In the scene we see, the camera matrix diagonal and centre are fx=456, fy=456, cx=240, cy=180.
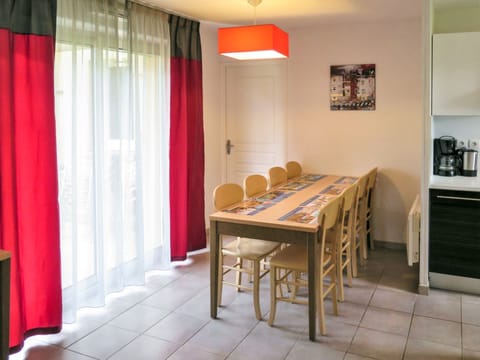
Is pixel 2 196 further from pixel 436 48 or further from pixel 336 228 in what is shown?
pixel 436 48

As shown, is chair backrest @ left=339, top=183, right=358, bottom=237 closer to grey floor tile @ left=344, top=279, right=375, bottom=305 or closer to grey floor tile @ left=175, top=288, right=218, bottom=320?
grey floor tile @ left=344, top=279, right=375, bottom=305

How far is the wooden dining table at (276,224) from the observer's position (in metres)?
2.98

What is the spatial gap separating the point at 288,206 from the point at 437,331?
1.35 metres

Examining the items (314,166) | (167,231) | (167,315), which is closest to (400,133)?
(314,166)

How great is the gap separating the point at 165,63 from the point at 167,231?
1.63 m

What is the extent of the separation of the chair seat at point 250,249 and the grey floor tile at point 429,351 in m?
1.15

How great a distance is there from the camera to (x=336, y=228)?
3.40 metres

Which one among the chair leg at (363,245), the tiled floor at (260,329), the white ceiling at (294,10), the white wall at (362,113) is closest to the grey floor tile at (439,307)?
the tiled floor at (260,329)

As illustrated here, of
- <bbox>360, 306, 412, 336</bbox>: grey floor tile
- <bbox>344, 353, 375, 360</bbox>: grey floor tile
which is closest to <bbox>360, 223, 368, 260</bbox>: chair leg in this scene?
<bbox>360, 306, 412, 336</bbox>: grey floor tile

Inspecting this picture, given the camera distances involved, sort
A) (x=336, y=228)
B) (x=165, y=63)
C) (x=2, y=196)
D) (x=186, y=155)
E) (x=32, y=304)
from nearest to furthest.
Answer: (x=2, y=196) < (x=32, y=304) < (x=336, y=228) < (x=165, y=63) < (x=186, y=155)

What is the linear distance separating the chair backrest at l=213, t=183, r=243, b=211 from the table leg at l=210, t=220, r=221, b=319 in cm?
29

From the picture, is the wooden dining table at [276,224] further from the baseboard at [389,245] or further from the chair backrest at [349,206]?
the baseboard at [389,245]

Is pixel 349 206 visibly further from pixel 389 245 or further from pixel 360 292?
pixel 389 245

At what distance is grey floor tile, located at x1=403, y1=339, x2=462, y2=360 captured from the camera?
278cm
